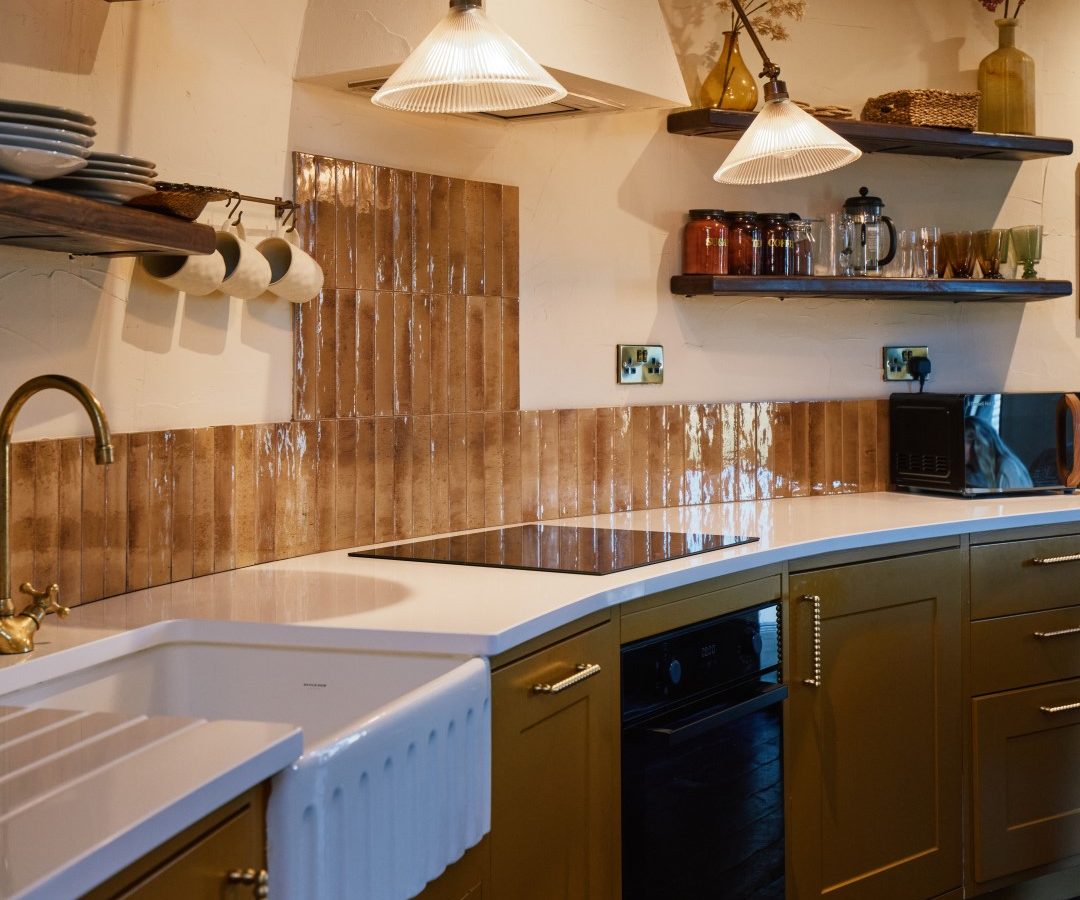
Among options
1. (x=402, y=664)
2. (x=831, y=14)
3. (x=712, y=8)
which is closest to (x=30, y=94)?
(x=402, y=664)

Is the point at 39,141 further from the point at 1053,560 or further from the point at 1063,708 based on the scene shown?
the point at 1063,708

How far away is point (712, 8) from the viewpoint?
3193mm

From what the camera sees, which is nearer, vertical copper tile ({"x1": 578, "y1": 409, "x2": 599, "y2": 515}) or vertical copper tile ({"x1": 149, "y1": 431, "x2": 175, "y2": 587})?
vertical copper tile ({"x1": 149, "y1": 431, "x2": 175, "y2": 587})

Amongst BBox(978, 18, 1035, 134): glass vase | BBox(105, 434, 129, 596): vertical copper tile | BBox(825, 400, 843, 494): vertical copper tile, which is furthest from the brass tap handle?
BBox(978, 18, 1035, 134): glass vase

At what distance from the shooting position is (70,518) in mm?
1907

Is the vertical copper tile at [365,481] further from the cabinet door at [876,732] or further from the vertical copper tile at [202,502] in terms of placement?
the cabinet door at [876,732]

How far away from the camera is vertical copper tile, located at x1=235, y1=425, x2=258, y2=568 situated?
224cm

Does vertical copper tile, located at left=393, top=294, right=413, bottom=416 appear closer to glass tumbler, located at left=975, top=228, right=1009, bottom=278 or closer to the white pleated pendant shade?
the white pleated pendant shade

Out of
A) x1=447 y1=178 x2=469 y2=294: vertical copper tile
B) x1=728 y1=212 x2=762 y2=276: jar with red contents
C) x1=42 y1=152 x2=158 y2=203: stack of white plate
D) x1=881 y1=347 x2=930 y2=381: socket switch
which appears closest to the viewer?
x1=42 y1=152 x2=158 y2=203: stack of white plate

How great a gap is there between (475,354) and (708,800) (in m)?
1.04

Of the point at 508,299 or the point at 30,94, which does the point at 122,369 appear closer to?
the point at 30,94

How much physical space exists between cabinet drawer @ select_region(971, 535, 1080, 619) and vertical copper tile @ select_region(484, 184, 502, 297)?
117 cm

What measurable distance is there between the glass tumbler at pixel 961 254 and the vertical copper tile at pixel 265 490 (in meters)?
1.95

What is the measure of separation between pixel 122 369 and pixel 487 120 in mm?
1041
